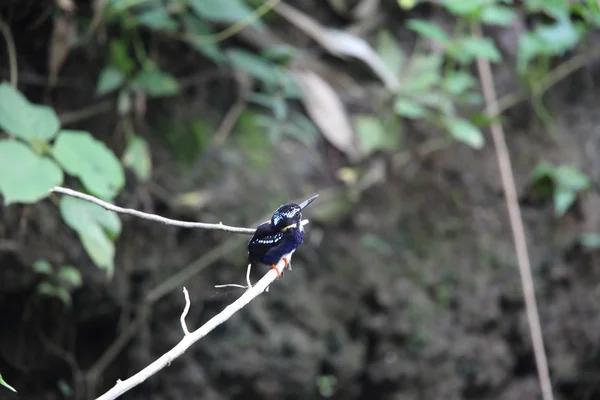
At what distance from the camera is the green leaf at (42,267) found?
177 centimetres

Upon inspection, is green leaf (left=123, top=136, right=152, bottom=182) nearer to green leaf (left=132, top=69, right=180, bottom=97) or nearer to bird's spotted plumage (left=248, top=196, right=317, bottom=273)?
green leaf (left=132, top=69, right=180, bottom=97)

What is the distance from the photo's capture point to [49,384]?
6.13 ft

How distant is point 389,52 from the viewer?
2521mm

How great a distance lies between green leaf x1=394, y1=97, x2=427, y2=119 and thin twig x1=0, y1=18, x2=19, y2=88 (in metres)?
1.21

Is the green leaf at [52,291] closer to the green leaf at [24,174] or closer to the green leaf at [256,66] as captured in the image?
the green leaf at [24,174]

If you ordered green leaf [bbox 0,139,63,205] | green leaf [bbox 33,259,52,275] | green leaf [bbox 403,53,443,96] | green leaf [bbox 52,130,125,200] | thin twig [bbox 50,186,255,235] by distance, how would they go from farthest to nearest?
green leaf [bbox 403,53,443,96] < green leaf [bbox 33,259,52,275] < green leaf [bbox 52,130,125,200] < green leaf [bbox 0,139,63,205] < thin twig [bbox 50,186,255,235]

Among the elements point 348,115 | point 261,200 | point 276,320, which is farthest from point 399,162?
point 276,320

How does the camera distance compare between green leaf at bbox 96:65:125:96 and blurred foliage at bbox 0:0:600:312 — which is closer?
blurred foliage at bbox 0:0:600:312

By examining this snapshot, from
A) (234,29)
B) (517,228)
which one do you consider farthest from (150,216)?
(517,228)

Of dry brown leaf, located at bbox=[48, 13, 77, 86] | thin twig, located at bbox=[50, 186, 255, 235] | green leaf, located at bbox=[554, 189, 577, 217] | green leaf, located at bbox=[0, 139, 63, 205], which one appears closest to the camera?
thin twig, located at bbox=[50, 186, 255, 235]

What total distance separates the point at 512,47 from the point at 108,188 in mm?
1870

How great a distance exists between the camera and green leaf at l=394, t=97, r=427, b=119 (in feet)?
7.57

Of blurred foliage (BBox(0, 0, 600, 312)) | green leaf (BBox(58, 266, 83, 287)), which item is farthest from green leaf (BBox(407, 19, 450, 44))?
green leaf (BBox(58, 266, 83, 287))

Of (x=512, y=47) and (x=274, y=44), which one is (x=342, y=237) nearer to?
(x=274, y=44)
